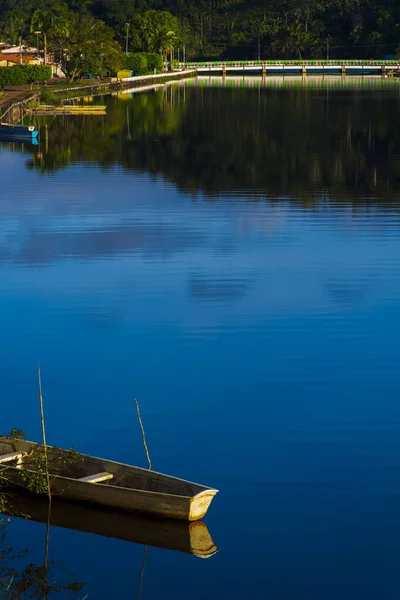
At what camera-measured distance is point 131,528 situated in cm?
2150

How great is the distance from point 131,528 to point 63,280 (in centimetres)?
2331

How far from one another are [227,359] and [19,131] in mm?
75158

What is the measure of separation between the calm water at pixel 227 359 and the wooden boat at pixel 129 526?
19 centimetres

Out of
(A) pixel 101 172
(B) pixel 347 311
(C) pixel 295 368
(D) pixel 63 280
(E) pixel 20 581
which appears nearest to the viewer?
(E) pixel 20 581

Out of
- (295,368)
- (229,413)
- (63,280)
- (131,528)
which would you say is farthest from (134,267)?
(131,528)

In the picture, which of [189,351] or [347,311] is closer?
[189,351]

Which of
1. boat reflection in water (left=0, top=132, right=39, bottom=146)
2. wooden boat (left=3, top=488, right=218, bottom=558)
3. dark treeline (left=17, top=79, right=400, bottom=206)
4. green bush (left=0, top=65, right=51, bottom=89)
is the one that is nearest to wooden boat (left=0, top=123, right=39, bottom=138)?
boat reflection in water (left=0, top=132, right=39, bottom=146)

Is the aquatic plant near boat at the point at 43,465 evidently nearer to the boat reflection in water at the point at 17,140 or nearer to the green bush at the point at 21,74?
the boat reflection in water at the point at 17,140

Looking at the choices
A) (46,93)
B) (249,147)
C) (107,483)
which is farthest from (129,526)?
(46,93)

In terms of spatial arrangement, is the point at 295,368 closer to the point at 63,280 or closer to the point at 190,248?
the point at 63,280

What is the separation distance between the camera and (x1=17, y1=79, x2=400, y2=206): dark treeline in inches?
2886

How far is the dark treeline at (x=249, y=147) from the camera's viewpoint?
73.3 m

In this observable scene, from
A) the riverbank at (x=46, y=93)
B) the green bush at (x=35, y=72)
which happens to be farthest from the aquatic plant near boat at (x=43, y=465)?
the green bush at (x=35, y=72)

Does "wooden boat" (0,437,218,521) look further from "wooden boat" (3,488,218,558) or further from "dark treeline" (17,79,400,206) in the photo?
"dark treeline" (17,79,400,206)
